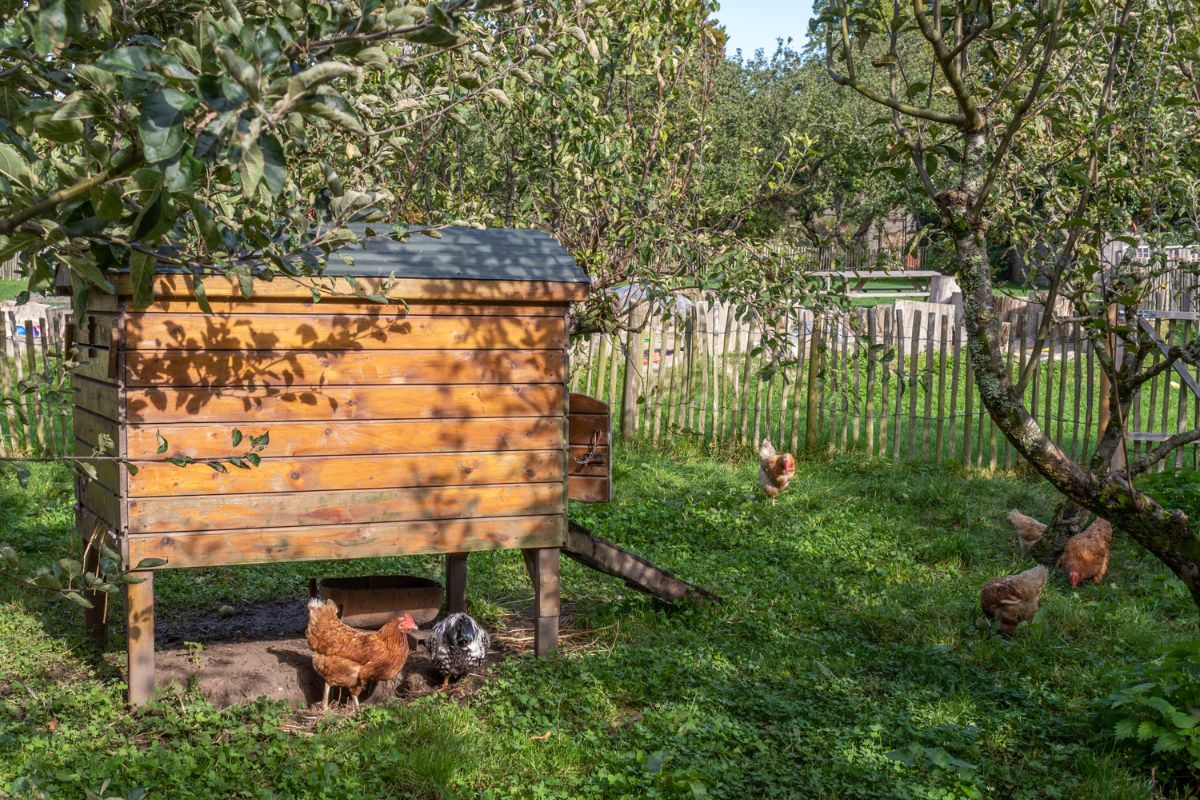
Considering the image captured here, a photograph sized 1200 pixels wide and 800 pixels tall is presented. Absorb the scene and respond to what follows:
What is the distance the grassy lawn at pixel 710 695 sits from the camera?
15.4 ft

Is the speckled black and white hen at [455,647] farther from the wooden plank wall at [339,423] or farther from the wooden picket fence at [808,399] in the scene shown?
the wooden picket fence at [808,399]

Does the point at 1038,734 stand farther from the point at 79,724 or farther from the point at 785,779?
the point at 79,724

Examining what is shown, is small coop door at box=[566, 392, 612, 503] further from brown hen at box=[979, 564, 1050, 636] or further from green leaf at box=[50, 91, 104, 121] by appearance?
green leaf at box=[50, 91, 104, 121]

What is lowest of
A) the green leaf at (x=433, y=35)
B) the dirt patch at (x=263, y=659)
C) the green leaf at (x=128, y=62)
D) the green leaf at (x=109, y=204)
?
the dirt patch at (x=263, y=659)

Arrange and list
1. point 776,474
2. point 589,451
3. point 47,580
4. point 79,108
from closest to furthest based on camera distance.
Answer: point 79,108 → point 47,580 → point 589,451 → point 776,474

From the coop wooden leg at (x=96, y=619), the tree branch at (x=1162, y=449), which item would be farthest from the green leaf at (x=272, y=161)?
the coop wooden leg at (x=96, y=619)

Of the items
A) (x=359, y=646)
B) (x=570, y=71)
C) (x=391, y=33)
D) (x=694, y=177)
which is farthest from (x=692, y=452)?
(x=391, y=33)

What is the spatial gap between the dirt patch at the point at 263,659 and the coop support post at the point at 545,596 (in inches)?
10.6

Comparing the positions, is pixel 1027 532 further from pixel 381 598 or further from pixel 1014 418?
pixel 381 598

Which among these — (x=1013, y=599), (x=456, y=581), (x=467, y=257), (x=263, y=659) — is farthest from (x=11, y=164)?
(x=1013, y=599)

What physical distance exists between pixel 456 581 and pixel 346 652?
163 centimetres

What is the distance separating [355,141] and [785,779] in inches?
162

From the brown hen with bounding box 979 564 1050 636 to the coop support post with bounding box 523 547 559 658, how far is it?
8.88 ft

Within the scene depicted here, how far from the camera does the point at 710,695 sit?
5652 millimetres
